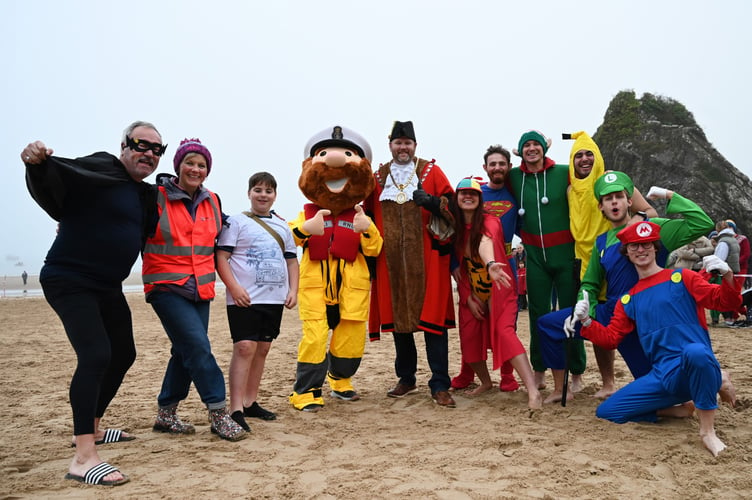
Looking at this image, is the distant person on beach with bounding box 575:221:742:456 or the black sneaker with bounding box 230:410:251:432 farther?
the black sneaker with bounding box 230:410:251:432

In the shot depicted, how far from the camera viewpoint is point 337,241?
14.4 feet

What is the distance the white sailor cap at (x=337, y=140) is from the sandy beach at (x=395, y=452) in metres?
2.13

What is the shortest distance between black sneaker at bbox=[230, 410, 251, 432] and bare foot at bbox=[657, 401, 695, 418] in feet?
9.01

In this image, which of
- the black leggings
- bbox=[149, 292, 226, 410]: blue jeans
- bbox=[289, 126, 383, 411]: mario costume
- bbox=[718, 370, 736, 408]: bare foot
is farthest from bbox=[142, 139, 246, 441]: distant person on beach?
bbox=[718, 370, 736, 408]: bare foot

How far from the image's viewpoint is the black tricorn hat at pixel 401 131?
4.60 m

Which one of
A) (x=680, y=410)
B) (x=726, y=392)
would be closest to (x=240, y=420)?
(x=680, y=410)

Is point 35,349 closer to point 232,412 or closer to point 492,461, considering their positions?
point 232,412

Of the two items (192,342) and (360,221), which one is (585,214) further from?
(192,342)

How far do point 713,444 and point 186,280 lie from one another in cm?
317

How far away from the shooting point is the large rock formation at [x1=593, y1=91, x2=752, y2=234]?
12.9m

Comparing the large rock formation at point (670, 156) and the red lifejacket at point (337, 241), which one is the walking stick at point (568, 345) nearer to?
the red lifejacket at point (337, 241)

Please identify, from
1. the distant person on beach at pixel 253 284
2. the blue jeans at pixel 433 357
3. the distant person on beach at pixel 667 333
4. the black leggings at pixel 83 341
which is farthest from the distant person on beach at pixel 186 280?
the distant person on beach at pixel 667 333

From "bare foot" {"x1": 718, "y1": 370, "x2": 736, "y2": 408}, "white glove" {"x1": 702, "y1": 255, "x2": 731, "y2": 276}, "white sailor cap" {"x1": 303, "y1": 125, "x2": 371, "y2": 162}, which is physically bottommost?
"bare foot" {"x1": 718, "y1": 370, "x2": 736, "y2": 408}

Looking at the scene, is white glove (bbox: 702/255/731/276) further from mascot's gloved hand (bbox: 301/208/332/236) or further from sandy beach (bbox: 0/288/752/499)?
mascot's gloved hand (bbox: 301/208/332/236)
